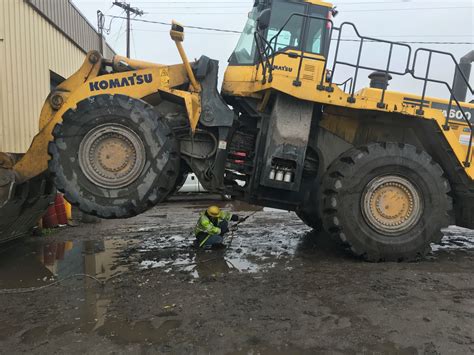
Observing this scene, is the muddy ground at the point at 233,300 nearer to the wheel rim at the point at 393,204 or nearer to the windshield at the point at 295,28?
the wheel rim at the point at 393,204

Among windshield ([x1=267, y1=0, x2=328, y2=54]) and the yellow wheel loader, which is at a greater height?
windshield ([x1=267, y1=0, x2=328, y2=54])

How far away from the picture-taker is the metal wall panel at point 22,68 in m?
9.16

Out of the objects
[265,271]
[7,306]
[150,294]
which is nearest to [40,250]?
[7,306]

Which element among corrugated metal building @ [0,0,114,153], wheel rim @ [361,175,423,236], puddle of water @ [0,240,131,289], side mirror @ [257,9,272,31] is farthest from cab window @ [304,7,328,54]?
corrugated metal building @ [0,0,114,153]

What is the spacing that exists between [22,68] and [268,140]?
293 inches

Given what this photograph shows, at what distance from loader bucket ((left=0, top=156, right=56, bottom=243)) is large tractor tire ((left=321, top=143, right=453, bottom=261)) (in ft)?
12.9

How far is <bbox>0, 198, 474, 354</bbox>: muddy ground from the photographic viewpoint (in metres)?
3.33

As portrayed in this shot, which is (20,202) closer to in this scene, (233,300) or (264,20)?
(233,300)

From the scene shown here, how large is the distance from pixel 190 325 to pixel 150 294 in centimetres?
94

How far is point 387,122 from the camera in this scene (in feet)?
19.6

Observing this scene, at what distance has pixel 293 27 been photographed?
18.7ft

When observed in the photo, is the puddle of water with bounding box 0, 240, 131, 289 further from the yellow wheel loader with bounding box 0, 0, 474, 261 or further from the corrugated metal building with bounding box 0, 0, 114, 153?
the corrugated metal building with bounding box 0, 0, 114, 153

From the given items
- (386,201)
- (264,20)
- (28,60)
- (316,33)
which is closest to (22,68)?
(28,60)

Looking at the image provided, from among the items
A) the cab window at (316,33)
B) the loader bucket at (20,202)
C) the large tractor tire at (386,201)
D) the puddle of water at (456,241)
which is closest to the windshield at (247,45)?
the cab window at (316,33)
